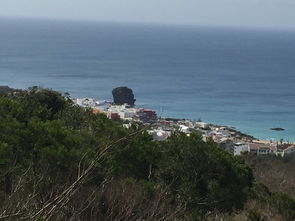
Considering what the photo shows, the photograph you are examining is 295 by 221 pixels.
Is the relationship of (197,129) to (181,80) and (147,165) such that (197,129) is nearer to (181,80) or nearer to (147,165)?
(147,165)

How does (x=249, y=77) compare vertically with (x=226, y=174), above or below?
above

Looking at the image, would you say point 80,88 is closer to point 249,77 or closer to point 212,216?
point 249,77

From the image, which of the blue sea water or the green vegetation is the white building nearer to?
the blue sea water

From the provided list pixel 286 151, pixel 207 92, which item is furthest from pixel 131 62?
pixel 286 151

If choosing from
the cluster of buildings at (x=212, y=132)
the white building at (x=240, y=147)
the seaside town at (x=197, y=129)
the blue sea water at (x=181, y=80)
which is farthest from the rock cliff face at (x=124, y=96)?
the white building at (x=240, y=147)

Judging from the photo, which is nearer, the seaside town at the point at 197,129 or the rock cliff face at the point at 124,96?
the seaside town at the point at 197,129

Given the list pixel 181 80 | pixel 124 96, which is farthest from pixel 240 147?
pixel 181 80

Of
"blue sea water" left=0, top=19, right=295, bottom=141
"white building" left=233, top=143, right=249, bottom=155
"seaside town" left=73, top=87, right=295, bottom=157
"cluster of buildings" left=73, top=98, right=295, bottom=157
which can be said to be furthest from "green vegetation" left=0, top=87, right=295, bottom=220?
"blue sea water" left=0, top=19, right=295, bottom=141

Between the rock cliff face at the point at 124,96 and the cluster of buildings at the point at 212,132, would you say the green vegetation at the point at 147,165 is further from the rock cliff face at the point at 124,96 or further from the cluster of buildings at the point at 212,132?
the rock cliff face at the point at 124,96

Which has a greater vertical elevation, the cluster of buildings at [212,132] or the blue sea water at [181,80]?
the blue sea water at [181,80]
